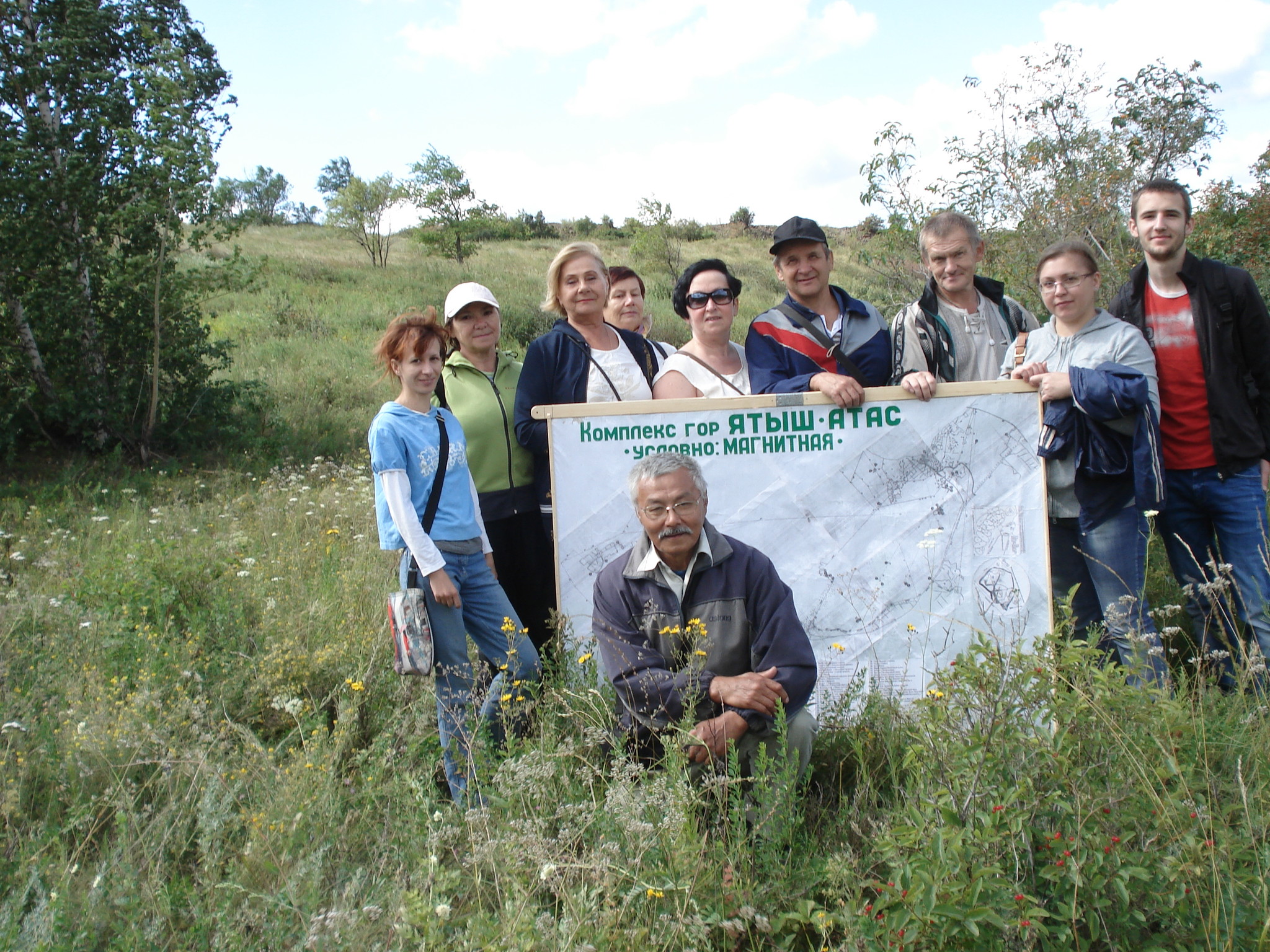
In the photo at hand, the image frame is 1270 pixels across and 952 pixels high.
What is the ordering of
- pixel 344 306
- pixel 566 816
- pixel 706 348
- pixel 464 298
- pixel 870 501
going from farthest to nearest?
pixel 344 306, pixel 706 348, pixel 464 298, pixel 870 501, pixel 566 816

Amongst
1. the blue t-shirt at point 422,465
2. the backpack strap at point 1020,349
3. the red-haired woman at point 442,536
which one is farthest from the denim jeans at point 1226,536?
the blue t-shirt at point 422,465

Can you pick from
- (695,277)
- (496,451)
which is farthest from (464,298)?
(695,277)

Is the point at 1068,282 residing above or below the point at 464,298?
below

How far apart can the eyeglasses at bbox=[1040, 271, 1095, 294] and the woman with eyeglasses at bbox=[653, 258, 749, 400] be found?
1.42 metres

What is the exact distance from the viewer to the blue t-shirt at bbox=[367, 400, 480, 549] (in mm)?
3428

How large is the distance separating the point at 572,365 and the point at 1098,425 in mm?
2434

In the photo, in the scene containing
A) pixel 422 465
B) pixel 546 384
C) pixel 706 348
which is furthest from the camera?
pixel 706 348

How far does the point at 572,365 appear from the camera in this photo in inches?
166

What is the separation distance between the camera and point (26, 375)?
9.56m

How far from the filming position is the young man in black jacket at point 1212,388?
376 cm

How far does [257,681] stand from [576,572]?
1650mm

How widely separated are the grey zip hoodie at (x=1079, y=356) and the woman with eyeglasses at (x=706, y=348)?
1.34 meters

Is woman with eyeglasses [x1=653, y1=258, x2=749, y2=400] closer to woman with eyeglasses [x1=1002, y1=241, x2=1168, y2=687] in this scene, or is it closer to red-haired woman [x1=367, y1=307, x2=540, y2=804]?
red-haired woman [x1=367, y1=307, x2=540, y2=804]

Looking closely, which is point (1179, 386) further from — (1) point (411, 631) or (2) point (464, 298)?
(1) point (411, 631)
